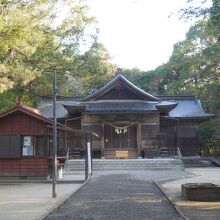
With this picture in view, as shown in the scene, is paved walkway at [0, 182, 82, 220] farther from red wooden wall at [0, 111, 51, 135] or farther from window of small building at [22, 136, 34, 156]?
red wooden wall at [0, 111, 51, 135]

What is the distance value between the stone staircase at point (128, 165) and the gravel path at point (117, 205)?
1114 cm

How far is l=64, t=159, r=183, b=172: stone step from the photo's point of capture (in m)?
30.2

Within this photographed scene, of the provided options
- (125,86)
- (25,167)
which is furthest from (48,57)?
(25,167)

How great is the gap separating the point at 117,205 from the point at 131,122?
77.6 feet

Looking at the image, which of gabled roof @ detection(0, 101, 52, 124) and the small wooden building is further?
the small wooden building

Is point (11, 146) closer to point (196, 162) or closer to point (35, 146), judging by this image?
point (35, 146)

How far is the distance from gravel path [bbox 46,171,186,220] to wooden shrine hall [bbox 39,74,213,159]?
17555 mm

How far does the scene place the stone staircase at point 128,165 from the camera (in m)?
30.1

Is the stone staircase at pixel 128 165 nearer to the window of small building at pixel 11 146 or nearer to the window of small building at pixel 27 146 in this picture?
the window of small building at pixel 27 146

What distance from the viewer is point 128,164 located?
31094 millimetres

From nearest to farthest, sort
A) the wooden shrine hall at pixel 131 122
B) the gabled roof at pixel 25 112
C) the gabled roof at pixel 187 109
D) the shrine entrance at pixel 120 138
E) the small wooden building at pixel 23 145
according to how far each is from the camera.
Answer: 1. the gabled roof at pixel 25 112
2. the small wooden building at pixel 23 145
3. the wooden shrine hall at pixel 131 122
4. the shrine entrance at pixel 120 138
5. the gabled roof at pixel 187 109

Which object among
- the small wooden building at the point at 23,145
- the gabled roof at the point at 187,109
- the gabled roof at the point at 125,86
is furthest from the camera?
the gabled roof at the point at 187,109

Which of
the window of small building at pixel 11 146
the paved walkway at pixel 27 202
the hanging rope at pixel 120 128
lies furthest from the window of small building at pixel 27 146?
the hanging rope at pixel 120 128

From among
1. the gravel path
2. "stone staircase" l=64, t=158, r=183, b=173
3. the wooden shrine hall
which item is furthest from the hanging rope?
the gravel path
